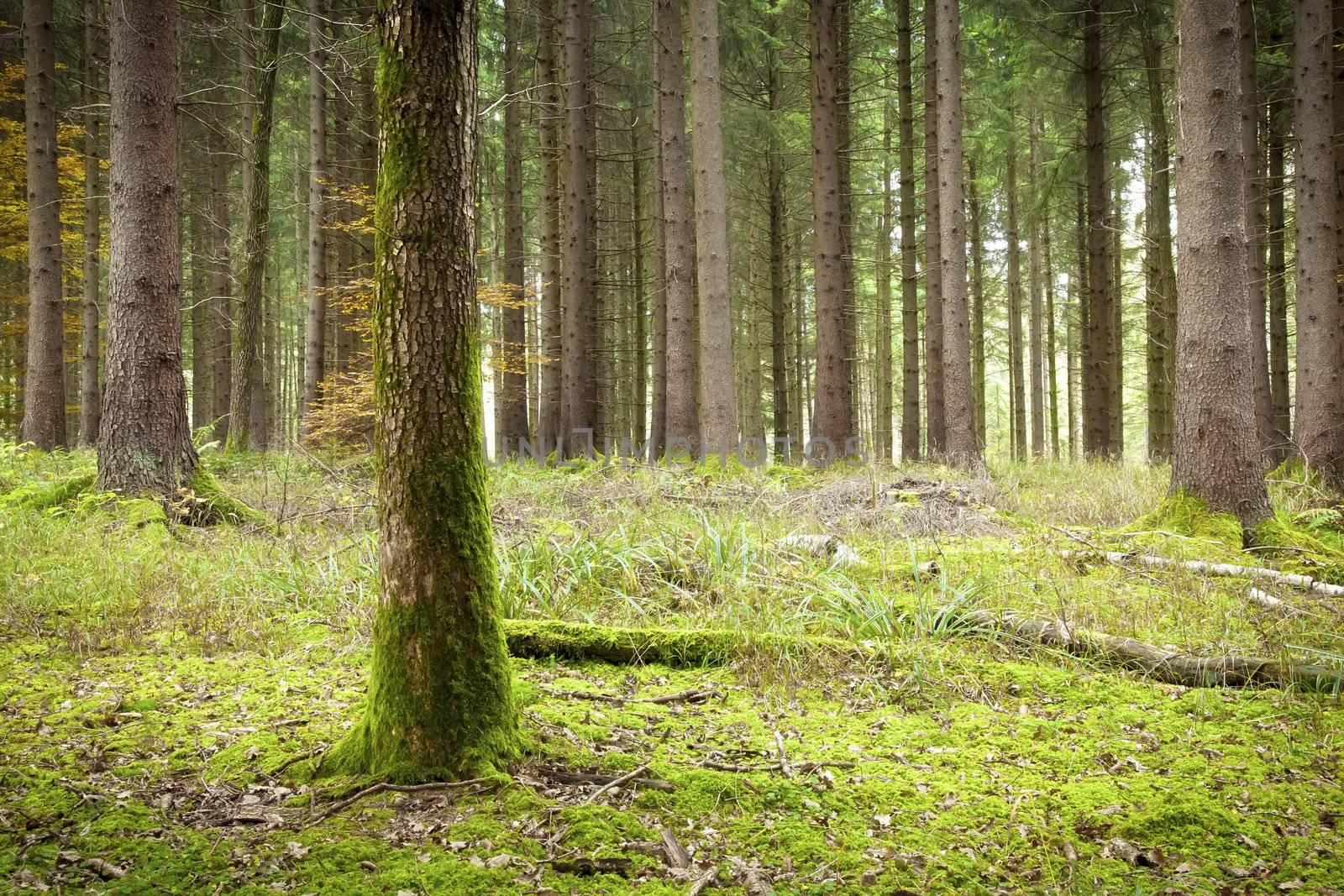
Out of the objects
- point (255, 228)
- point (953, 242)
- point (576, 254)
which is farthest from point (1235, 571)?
point (255, 228)

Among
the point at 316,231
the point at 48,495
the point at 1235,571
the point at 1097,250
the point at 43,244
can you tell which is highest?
the point at 316,231

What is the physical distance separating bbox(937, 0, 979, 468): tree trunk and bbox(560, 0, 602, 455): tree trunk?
251 inches

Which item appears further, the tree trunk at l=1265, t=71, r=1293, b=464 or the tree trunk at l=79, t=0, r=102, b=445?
the tree trunk at l=79, t=0, r=102, b=445

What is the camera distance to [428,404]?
247cm

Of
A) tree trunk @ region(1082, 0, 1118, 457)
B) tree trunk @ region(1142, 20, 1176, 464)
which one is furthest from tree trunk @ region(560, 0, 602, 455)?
tree trunk @ region(1142, 20, 1176, 464)

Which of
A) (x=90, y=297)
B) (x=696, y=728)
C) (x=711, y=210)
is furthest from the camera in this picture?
(x=90, y=297)

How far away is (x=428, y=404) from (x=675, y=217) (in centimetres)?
947

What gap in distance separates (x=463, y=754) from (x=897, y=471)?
875 centimetres

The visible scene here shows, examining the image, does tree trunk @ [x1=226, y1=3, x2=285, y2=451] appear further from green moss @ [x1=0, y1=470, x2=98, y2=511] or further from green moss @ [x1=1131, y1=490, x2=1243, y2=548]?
green moss @ [x1=1131, y1=490, x2=1243, y2=548]

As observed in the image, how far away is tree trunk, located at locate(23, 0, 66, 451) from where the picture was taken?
12.0 metres

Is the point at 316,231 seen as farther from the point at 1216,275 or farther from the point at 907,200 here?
the point at 1216,275

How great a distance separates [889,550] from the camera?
220 inches

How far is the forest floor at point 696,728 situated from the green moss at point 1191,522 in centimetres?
7

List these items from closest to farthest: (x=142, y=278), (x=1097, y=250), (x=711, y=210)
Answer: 1. (x=142, y=278)
2. (x=711, y=210)
3. (x=1097, y=250)
